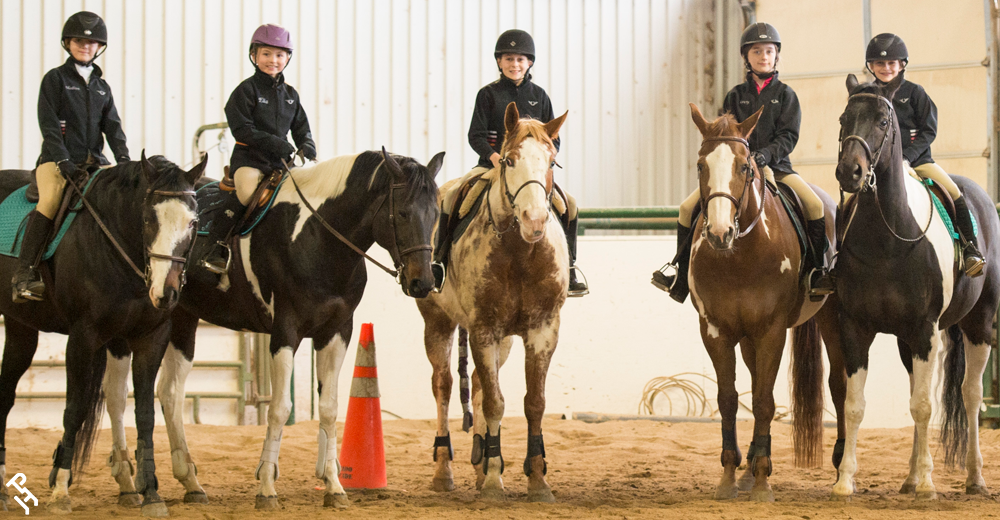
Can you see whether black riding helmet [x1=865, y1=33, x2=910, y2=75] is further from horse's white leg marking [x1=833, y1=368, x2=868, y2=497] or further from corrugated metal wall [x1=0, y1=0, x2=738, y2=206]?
corrugated metal wall [x1=0, y1=0, x2=738, y2=206]

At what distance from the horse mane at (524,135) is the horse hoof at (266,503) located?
2014mm

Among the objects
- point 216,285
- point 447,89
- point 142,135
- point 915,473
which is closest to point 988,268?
point 915,473

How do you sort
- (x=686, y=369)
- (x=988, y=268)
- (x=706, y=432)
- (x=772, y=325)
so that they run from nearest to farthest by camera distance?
(x=772, y=325), (x=988, y=268), (x=706, y=432), (x=686, y=369)

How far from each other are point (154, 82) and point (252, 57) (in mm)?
4916

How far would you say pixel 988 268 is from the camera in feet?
15.8

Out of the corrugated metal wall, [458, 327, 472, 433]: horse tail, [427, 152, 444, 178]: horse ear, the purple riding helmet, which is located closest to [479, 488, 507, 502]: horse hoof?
[458, 327, 472, 433]: horse tail

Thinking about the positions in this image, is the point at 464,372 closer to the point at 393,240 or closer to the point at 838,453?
the point at 393,240

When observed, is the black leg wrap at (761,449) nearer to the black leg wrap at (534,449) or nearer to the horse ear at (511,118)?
the black leg wrap at (534,449)

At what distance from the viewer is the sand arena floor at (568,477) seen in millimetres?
4156

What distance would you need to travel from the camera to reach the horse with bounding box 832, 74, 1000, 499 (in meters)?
4.32

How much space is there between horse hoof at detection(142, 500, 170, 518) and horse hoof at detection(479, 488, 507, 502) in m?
1.52

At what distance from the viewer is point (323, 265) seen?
4.35 m

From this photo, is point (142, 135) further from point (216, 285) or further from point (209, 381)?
point (216, 285)

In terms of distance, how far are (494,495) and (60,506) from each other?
2043mm
